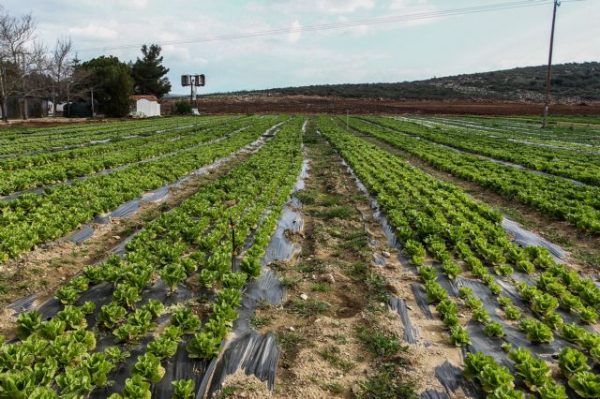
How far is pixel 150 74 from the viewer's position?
74875mm

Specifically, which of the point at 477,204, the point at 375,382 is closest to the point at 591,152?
the point at 477,204

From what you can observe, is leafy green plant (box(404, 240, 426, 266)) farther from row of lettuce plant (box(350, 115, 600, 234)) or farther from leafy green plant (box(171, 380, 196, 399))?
leafy green plant (box(171, 380, 196, 399))

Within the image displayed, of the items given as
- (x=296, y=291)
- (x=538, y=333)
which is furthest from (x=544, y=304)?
(x=296, y=291)

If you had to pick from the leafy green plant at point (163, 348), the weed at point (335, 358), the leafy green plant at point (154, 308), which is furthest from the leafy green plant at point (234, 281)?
the weed at point (335, 358)

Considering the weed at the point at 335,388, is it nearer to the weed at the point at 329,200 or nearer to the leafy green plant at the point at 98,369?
the leafy green plant at the point at 98,369

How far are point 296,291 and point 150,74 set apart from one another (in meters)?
77.0

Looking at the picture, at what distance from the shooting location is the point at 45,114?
193 ft

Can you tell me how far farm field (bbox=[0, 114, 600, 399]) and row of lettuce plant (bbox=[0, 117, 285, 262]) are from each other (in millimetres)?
51

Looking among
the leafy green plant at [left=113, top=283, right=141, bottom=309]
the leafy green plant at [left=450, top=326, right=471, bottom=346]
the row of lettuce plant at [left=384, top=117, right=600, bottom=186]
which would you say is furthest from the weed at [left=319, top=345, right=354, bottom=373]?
the row of lettuce plant at [left=384, top=117, right=600, bottom=186]

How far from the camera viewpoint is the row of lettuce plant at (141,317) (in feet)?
13.5

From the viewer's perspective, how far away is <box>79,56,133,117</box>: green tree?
5419 centimetres

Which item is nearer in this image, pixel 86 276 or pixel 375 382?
pixel 375 382

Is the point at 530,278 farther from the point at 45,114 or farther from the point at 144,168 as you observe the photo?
the point at 45,114

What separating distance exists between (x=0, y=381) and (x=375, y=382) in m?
3.72
